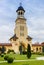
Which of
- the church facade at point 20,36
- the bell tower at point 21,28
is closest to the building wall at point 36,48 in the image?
the church facade at point 20,36

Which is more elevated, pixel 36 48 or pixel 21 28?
pixel 21 28

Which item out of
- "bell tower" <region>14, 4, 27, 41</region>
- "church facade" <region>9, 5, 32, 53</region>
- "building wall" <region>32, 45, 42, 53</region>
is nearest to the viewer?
"church facade" <region>9, 5, 32, 53</region>

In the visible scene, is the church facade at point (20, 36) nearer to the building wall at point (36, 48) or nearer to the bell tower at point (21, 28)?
the bell tower at point (21, 28)

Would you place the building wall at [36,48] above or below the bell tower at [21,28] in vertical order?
below

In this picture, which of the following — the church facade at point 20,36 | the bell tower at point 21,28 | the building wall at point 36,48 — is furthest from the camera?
the building wall at point 36,48

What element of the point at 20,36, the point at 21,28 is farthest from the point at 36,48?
the point at 21,28

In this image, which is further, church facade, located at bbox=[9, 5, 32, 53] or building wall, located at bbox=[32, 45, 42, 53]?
building wall, located at bbox=[32, 45, 42, 53]

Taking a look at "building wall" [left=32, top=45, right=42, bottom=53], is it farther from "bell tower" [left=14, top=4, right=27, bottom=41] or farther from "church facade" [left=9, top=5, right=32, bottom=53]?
"bell tower" [left=14, top=4, right=27, bottom=41]

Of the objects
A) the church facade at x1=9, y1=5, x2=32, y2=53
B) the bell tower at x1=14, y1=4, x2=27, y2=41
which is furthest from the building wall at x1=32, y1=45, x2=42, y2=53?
the bell tower at x1=14, y1=4, x2=27, y2=41

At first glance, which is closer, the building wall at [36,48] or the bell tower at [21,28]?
the bell tower at [21,28]

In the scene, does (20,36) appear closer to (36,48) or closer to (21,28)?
(21,28)

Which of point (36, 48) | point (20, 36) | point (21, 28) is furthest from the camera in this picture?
point (36, 48)

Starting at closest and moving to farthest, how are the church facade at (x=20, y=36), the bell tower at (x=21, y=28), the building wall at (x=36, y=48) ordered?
Result: the church facade at (x=20, y=36) → the bell tower at (x=21, y=28) → the building wall at (x=36, y=48)

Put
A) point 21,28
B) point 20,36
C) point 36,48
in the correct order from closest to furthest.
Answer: point 20,36 → point 21,28 → point 36,48
